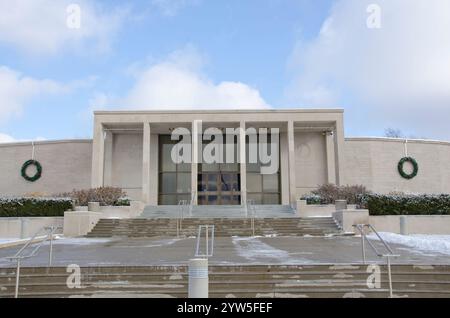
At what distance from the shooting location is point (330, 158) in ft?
91.6

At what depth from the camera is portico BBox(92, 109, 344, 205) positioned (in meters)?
26.0

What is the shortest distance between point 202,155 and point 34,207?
1207 cm

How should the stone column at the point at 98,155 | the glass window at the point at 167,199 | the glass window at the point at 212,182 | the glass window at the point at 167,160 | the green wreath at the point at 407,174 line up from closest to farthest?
1. the stone column at the point at 98,155
2. the green wreath at the point at 407,174
3. the glass window at the point at 167,199
4. the glass window at the point at 212,182
5. the glass window at the point at 167,160

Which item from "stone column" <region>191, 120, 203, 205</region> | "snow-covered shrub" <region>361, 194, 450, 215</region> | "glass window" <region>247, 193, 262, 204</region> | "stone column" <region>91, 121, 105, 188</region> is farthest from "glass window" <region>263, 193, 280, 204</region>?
"snow-covered shrub" <region>361, 194, 450, 215</region>

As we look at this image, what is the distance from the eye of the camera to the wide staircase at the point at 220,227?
16891 mm

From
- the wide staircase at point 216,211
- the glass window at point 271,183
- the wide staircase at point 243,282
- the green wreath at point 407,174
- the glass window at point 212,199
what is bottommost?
the wide staircase at point 243,282

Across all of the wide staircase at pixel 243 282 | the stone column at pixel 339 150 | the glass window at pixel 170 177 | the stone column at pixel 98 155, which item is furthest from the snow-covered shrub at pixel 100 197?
the wide staircase at pixel 243 282

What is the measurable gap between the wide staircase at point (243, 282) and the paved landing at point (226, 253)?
1.91 ft

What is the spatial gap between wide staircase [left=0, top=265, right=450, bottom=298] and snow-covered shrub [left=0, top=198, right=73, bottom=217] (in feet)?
35.4

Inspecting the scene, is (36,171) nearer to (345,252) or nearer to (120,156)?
(120,156)

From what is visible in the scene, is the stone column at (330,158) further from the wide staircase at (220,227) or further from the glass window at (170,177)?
the wide staircase at (220,227)

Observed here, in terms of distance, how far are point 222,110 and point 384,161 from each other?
10.9 m

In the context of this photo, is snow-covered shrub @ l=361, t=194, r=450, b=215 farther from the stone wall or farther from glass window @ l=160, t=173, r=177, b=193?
glass window @ l=160, t=173, r=177, b=193
